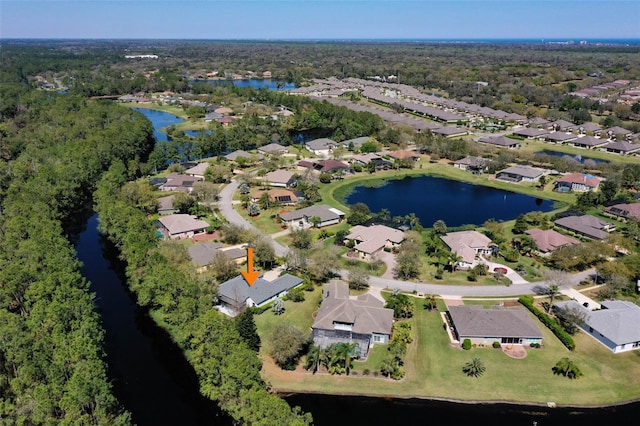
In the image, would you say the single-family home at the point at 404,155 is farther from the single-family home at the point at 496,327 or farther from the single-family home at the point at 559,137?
the single-family home at the point at 496,327

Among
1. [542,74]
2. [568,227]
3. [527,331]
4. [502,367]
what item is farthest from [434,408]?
[542,74]

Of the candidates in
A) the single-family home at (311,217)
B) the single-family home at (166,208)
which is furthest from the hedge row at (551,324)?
the single-family home at (166,208)

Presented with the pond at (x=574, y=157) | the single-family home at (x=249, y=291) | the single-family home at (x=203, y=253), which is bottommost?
the single-family home at (x=249, y=291)

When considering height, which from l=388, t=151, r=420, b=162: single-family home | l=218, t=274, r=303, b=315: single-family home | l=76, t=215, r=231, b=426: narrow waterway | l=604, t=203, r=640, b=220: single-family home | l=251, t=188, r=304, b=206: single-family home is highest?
l=388, t=151, r=420, b=162: single-family home

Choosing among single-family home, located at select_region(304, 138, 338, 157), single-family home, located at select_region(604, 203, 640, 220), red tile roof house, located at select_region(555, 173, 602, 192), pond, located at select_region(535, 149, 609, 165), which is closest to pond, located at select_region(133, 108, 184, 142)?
single-family home, located at select_region(304, 138, 338, 157)

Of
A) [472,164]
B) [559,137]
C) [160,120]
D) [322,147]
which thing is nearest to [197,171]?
[322,147]

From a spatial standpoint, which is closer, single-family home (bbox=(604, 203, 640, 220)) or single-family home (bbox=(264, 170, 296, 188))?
single-family home (bbox=(604, 203, 640, 220))

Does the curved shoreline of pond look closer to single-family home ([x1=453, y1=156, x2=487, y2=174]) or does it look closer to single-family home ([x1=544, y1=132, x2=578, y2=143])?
single-family home ([x1=453, y1=156, x2=487, y2=174])

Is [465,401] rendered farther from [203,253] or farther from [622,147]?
[622,147]
